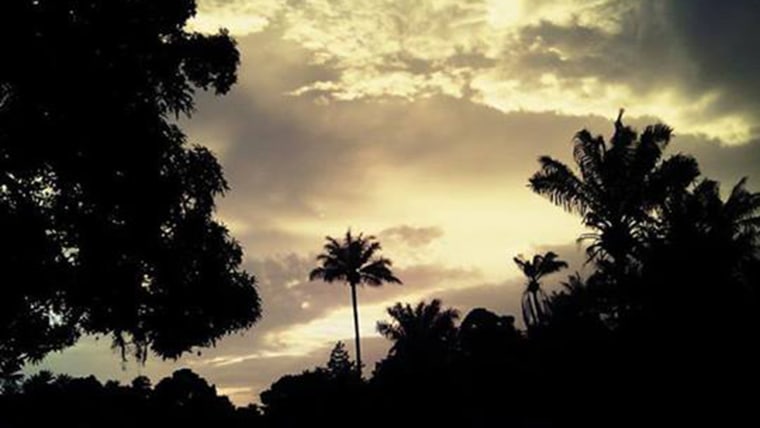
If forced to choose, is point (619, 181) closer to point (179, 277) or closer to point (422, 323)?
point (179, 277)

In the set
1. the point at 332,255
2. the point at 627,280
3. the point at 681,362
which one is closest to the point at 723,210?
the point at 627,280

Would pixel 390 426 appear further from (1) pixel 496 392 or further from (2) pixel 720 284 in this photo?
(2) pixel 720 284

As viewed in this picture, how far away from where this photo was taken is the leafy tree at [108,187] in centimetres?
852

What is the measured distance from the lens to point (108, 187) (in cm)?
945

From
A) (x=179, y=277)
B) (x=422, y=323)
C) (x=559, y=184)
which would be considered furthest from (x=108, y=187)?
(x=422, y=323)

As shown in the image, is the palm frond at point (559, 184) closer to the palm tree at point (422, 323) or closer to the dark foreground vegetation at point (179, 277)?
the dark foreground vegetation at point (179, 277)

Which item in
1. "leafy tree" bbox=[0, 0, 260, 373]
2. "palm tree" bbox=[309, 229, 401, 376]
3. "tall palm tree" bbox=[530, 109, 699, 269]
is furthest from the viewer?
"palm tree" bbox=[309, 229, 401, 376]

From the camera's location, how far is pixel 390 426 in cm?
1398

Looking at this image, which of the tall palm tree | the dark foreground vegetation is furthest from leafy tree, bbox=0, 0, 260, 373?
the tall palm tree

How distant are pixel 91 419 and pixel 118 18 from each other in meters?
10.8

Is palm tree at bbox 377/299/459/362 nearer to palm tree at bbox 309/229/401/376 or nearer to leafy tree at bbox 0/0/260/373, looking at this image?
palm tree at bbox 309/229/401/376

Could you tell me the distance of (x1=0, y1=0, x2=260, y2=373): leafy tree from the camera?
852cm

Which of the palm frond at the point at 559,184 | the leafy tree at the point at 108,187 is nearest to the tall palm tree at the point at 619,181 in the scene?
the palm frond at the point at 559,184

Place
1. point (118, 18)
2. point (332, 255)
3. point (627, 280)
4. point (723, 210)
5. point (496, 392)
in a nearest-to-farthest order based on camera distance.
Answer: point (118, 18) → point (627, 280) → point (496, 392) → point (723, 210) → point (332, 255)
